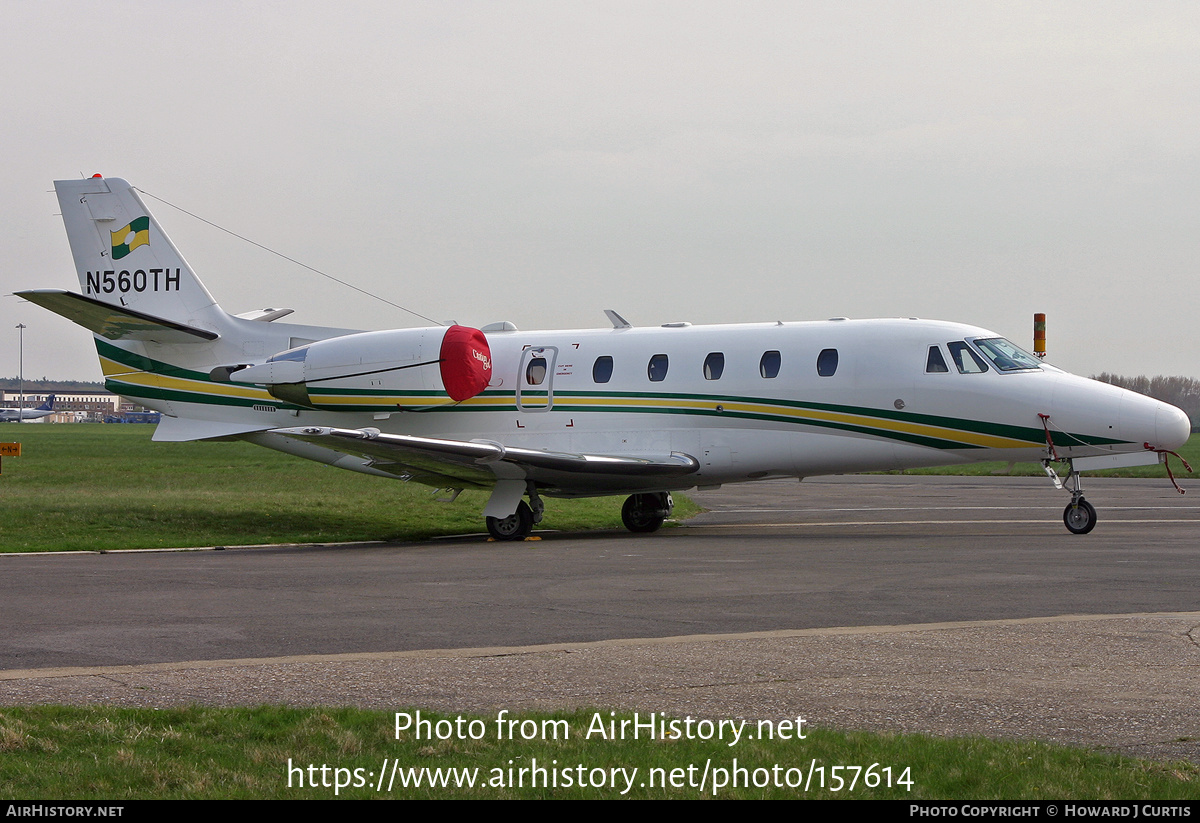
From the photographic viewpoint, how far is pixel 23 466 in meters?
44.0

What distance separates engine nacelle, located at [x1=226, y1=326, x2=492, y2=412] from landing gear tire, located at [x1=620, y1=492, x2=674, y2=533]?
3.56 metres

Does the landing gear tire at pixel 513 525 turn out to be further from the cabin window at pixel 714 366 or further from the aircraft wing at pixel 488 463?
the cabin window at pixel 714 366

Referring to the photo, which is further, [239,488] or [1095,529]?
[239,488]

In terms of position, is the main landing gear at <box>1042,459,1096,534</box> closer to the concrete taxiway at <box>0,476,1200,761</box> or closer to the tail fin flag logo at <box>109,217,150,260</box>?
the concrete taxiway at <box>0,476,1200,761</box>

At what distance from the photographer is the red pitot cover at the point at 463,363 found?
2170 centimetres

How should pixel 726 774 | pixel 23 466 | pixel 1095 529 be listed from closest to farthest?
pixel 726 774 → pixel 1095 529 → pixel 23 466

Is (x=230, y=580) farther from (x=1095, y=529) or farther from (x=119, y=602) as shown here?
(x=1095, y=529)

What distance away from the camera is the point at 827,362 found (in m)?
20.2

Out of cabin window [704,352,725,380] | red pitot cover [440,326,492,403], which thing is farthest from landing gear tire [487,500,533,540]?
cabin window [704,352,725,380]

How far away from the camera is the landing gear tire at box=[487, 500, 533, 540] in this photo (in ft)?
68.3

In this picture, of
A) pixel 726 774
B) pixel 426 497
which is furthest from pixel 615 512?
pixel 726 774

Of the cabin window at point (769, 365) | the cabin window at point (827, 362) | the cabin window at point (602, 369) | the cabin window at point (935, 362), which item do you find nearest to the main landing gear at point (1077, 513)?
the cabin window at point (935, 362)

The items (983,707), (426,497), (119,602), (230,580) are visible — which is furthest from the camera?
(426,497)
